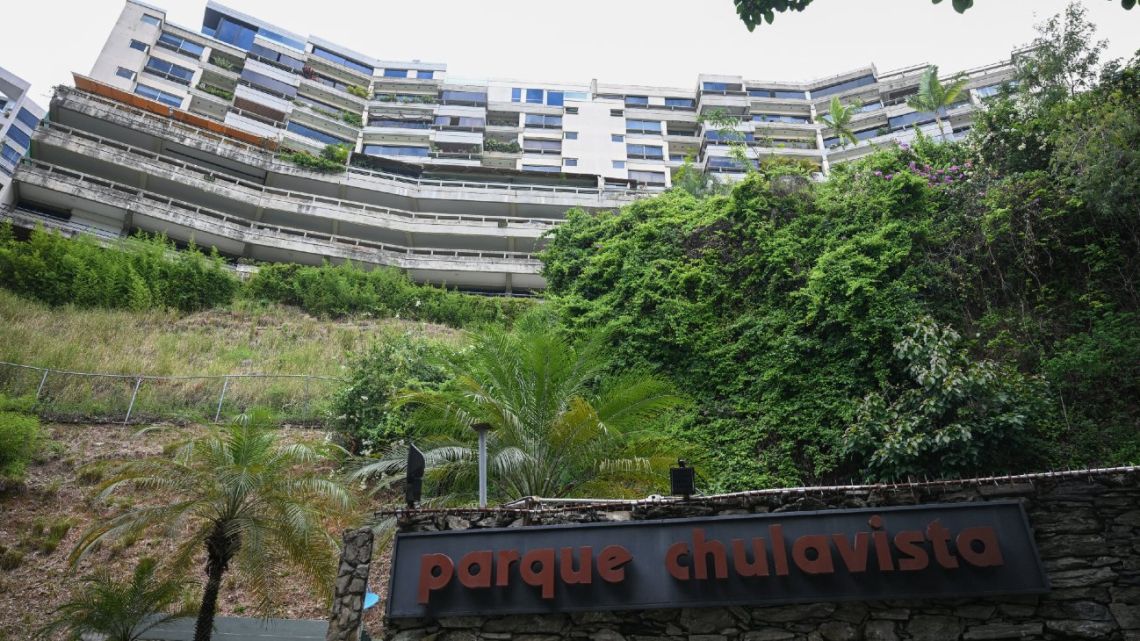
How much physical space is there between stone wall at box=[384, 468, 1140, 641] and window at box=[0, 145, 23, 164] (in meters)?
56.8

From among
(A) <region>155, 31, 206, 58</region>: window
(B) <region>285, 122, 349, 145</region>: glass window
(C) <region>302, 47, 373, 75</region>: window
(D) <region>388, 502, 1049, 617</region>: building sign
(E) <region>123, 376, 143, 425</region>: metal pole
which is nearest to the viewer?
(D) <region>388, 502, 1049, 617</region>: building sign

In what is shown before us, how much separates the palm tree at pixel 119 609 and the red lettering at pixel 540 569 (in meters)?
6.10

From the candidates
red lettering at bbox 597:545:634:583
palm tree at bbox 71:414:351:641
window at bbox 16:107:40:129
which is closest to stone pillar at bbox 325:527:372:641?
palm tree at bbox 71:414:351:641

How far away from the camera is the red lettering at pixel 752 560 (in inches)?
280

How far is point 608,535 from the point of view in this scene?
300 inches

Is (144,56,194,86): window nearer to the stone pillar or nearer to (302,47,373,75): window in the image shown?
(302,47,373,75): window

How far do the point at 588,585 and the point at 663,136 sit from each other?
51.1 metres

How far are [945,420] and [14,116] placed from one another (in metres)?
62.5

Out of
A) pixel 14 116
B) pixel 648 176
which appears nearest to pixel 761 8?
pixel 648 176

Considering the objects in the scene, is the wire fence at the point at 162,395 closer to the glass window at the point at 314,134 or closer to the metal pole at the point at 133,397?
the metal pole at the point at 133,397

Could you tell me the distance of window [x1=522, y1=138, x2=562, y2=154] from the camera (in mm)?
53281

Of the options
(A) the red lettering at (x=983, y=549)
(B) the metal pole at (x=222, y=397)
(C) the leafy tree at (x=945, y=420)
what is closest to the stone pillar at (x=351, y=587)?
(A) the red lettering at (x=983, y=549)

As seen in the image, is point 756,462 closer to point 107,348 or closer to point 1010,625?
point 1010,625

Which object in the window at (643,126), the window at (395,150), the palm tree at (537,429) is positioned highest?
the window at (643,126)
